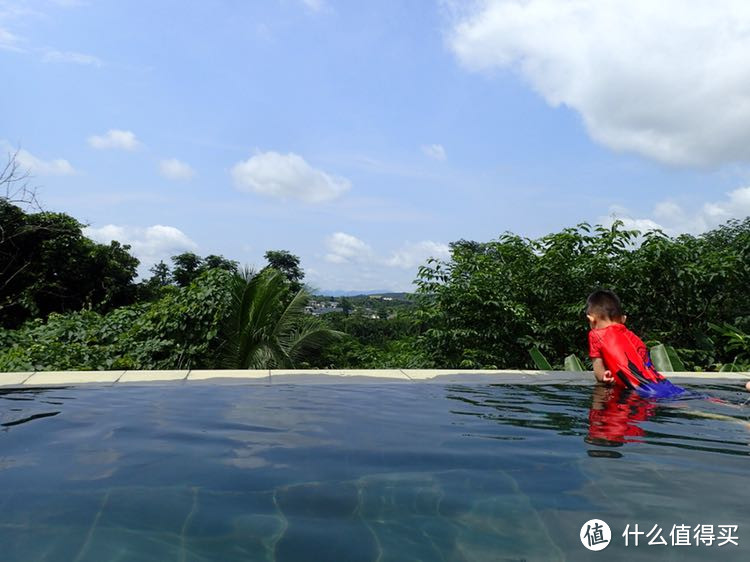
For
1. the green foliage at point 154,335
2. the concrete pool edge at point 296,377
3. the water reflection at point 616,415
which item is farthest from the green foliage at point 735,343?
the green foliage at point 154,335

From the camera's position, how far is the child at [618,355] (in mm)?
5562

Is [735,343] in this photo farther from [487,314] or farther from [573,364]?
[487,314]

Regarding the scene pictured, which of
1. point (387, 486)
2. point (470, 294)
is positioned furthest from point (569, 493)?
point (470, 294)

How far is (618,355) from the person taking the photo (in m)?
5.65

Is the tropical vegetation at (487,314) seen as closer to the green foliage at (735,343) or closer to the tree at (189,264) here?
the green foliage at (735,343)

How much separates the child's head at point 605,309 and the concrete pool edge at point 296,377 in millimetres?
1099

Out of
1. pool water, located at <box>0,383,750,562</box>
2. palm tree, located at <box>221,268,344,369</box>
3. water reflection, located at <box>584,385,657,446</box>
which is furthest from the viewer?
palm tree, located at <box>221,268,344,369</box>

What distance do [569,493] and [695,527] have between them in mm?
569

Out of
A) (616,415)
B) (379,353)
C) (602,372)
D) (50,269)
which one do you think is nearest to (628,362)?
(602,372)

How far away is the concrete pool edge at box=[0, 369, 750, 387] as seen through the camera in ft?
19.7

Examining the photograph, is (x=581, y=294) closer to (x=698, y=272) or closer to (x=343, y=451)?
(x=698, y=272)

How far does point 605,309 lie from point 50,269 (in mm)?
15260

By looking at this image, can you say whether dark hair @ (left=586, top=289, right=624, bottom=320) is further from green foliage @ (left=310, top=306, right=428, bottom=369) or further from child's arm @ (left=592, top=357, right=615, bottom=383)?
green foliage @ (left=310, top=306, right=428, bottom=369)

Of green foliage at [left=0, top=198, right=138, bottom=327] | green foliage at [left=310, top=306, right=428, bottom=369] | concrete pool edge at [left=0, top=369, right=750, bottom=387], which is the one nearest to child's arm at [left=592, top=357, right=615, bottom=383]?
concrete pool edge at [left=0, top=369, right=750, bottom=387]
